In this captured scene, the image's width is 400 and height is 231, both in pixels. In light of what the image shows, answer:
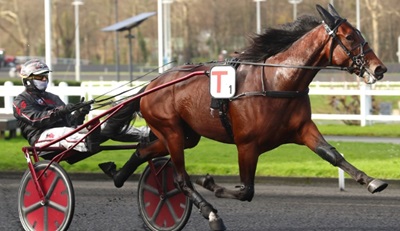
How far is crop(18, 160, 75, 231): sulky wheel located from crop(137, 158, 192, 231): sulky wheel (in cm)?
76

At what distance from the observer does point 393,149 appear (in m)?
16.9

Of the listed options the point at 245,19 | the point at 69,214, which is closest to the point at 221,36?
the point at 245,19

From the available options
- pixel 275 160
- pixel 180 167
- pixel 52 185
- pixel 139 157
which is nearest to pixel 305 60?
Result: pixel 180 167

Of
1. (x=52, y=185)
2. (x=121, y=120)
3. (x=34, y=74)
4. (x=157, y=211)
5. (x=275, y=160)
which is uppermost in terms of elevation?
(x=34, y=74)

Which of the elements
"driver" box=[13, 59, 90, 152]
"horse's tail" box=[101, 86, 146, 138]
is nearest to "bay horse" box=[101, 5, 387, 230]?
"horse's tail" box=[101, 86, 146, 138]

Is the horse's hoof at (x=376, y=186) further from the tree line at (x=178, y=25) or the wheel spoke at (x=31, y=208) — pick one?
the tree line at (x=178, y=25)

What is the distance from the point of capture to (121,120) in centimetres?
938

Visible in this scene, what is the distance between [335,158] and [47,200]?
2443 mm

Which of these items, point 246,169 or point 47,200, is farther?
point 47,200

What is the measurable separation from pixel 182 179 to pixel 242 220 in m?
1.33

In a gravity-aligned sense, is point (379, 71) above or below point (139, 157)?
above

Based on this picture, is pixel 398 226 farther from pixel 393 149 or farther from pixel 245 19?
pixel 245 19

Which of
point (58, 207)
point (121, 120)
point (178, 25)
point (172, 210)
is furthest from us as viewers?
point (178, 25)

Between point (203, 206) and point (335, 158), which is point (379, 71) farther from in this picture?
point (203, 206)
